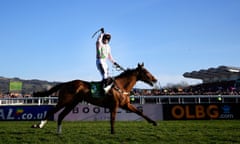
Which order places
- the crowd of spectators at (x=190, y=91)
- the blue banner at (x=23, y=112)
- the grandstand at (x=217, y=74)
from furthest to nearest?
1. the grandstand at (x=217, y=74)
2. the crowd of spectators at (x=190, y=91)
3. the blue banner at (x=23, y=112)

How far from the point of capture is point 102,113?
1978 centimetres

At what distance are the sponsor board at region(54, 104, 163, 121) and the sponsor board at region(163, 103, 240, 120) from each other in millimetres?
677

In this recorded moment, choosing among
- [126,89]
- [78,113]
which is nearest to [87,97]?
[126,89]

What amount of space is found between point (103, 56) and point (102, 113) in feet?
33.2

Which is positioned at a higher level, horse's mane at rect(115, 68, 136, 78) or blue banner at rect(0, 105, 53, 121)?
horse's mane at rect(115, 68, 136, 78)

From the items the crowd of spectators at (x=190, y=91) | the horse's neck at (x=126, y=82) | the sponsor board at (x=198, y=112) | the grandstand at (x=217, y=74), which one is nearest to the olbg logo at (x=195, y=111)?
the sponsor board at (x=198, y=112)

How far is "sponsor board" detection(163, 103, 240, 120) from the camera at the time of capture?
64.9 feet

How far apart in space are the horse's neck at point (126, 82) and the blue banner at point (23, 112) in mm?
10693

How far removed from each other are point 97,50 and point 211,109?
12349mm

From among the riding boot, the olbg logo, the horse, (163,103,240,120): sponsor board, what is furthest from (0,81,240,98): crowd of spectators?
the riding boot

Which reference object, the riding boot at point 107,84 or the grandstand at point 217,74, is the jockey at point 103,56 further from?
the grandstand at point 217,74

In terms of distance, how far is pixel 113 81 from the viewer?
1038 centimetres

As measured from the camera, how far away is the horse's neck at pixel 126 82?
10.6 meters

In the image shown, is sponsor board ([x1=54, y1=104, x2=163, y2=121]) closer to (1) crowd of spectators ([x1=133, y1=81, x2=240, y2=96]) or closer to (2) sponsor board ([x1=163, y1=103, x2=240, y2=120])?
(2) sponsor board ([x1=163, y1=103, x2=240, y2=120])
